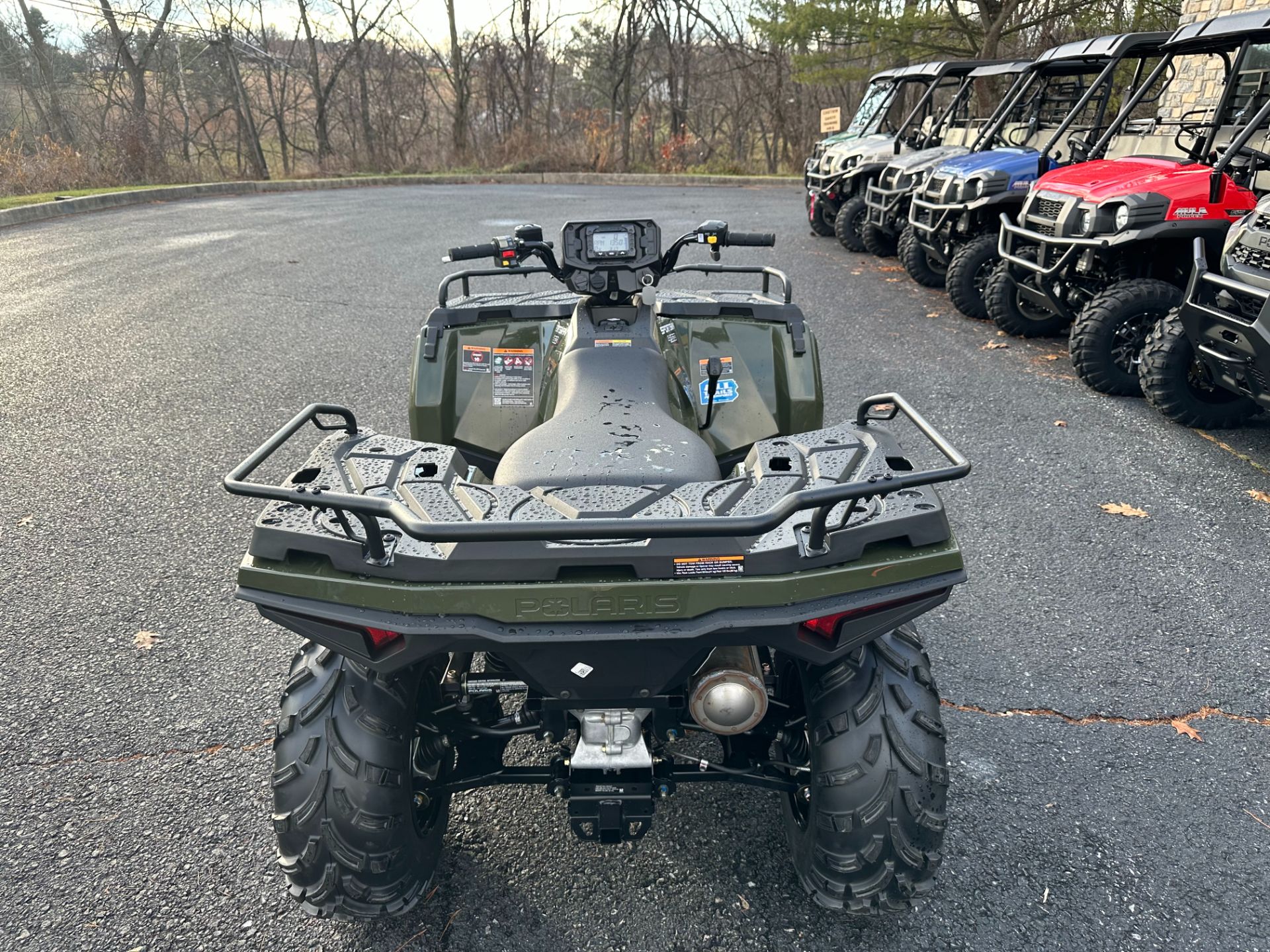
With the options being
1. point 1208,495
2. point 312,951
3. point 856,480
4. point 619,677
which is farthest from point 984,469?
point 312,951

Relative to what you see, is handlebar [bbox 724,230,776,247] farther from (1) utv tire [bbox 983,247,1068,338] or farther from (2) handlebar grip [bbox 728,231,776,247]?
(1) utv tire [bbox 983,247,1068,338]

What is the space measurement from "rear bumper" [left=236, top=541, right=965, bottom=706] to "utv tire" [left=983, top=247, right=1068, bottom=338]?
6.37m

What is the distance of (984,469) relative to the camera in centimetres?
482

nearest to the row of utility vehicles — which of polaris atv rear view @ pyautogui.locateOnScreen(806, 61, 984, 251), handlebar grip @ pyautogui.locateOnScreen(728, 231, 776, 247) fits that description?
polaris atv rear view @ pyautogui.locateOnScreen(806, 61, 984, 251)

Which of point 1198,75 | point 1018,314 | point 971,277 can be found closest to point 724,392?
point 1018,314

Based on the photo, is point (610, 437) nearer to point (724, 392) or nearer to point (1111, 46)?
point (724, 392)

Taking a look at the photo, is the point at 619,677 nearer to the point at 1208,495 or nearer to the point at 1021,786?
the point at 1021,786

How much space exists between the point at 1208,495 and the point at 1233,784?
2.35 metres

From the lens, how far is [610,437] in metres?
2.16

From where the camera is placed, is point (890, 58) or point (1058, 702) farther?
point (890, 58)

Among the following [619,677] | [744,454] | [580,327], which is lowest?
[744,454]

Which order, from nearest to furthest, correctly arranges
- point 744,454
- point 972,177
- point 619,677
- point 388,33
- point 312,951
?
point 619,677, point 312,951, point 744,454, point 972,177, point 388,33

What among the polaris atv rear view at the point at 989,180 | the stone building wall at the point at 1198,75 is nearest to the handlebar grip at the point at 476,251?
the polaris atv rear view at the point at 989,180

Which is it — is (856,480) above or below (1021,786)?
above
